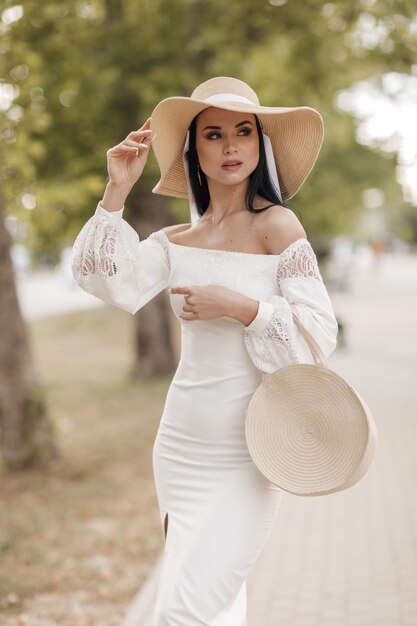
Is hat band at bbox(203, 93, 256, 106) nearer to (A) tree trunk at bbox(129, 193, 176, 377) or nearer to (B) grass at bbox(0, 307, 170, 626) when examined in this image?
(B) grass at bbox(0, 307, 170, 626)

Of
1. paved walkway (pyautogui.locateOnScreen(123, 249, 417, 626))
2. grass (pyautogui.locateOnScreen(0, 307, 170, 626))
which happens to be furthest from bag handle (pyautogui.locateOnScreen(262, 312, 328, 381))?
grass (pyautogui.locateOnScreen(0, 307, 170, 626))

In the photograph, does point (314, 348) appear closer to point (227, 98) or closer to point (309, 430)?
point (309, 430)

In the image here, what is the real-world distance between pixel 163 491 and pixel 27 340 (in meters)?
5.32

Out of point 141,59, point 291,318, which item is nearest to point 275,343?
point 291,318

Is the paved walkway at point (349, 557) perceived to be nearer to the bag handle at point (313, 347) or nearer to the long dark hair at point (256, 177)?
the bag handle at point (313, 347)

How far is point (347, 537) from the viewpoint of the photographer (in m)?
5.94

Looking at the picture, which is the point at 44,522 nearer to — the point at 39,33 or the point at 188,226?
the point at 188,226

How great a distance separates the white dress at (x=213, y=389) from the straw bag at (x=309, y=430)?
10cm

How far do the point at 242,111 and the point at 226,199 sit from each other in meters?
0.33

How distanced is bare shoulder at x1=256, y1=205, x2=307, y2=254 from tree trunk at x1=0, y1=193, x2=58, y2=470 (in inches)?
208

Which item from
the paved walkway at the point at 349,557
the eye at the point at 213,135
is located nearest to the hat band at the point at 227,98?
the eye at the point at 213,135

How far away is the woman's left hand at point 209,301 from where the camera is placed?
2723 millimetres

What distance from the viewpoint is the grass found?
16.8 feet

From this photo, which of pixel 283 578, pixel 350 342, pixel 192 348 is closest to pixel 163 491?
pixel 192 348
